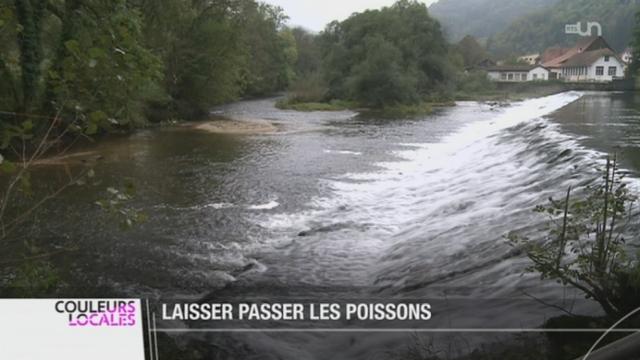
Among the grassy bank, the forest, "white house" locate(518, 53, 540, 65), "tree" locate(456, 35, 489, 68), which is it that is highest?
"tree" locate(456, 35, 489, 68)

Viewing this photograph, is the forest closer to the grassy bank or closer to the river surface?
the river surface

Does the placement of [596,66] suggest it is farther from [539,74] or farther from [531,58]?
[531,58]

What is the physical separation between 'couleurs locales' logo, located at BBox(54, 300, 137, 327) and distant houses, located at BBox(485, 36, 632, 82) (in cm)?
6413

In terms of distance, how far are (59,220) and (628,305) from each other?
884cm

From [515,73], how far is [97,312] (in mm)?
97470

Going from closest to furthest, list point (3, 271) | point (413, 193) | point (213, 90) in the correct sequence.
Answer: point (3, 271) < point (413, 193) < point (213, 90)

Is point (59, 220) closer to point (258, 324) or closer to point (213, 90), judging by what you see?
point (258, 324)

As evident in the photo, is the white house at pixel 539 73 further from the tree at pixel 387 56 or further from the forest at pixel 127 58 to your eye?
the forest at pixel 127 58

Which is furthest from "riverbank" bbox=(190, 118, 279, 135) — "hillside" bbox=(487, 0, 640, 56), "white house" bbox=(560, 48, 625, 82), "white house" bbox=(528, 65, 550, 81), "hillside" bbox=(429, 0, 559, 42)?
"hillside" bbox=(429, 0, 559, 42)

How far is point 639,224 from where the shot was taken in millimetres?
6383

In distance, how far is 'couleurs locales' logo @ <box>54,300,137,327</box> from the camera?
123 inches

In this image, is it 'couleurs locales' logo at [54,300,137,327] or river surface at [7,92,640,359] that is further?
river surface at [7,92,640,359]

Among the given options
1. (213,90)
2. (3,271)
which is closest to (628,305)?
(3,271)

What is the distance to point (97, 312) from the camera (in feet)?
10.5
